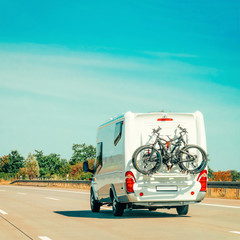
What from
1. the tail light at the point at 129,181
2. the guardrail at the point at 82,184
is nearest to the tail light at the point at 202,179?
the tail light at the point at 129,181

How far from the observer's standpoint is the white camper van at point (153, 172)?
44.6 ft

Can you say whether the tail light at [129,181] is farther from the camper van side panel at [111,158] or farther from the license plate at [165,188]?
the license plate at [165,188]

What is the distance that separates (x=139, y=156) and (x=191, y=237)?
413 cm

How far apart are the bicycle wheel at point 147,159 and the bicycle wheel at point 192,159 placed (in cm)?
62

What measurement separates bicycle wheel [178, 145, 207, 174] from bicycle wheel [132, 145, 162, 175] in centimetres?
62

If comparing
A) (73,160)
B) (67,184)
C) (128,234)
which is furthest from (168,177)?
(73,160)

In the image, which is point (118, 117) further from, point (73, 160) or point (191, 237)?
point (73, 160)

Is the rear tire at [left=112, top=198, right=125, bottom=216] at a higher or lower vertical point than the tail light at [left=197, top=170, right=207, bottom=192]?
lower

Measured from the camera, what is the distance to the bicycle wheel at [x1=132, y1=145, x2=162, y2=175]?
44.1ft

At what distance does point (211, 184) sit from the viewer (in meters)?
27.1

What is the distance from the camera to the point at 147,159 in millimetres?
13508

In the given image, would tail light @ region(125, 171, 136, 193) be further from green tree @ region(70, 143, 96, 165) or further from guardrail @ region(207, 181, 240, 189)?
green tree @ region(70, 143, 96, 165)

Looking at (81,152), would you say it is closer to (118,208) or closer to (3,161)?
(3,161)

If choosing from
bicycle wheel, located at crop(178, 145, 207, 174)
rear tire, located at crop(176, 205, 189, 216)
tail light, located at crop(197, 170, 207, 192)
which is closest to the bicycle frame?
bicycle wheel, located at crop(178, 145, 207, 174)
